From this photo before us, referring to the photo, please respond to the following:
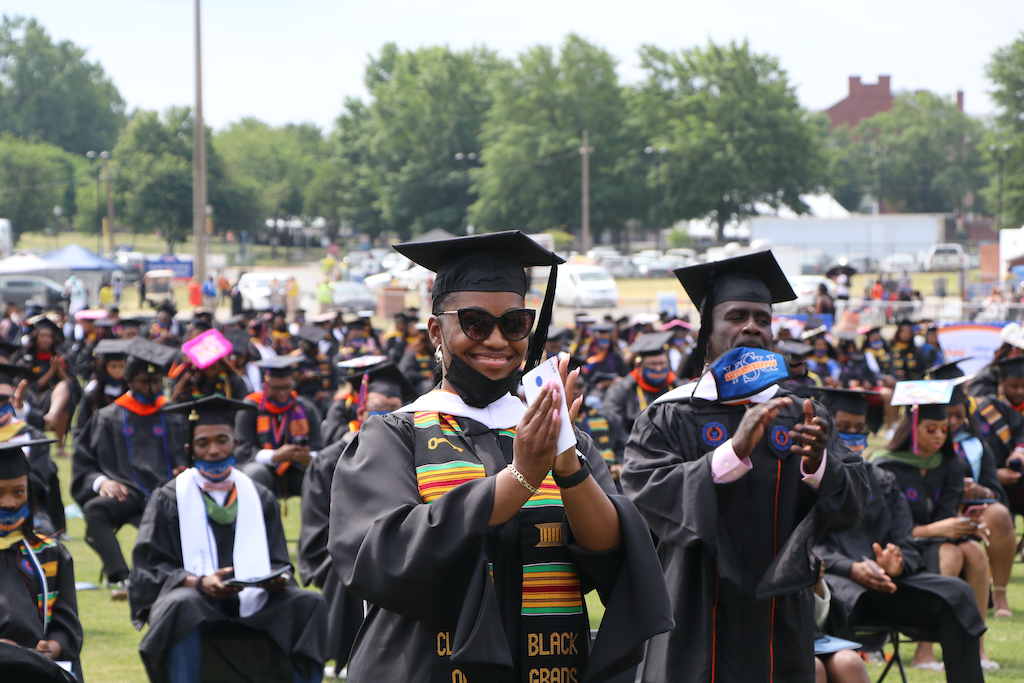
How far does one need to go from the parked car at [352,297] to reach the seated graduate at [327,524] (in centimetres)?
2884

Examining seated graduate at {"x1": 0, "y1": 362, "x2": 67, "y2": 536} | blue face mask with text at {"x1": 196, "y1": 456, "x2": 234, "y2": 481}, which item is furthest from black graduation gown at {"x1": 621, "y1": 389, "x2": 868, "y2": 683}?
seated graduate at {"x1": 0, "y1": 362, "x2": 67, "y2": 536}

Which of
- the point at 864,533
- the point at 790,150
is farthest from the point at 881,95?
the point at 864,533

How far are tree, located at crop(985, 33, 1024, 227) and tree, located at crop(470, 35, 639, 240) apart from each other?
1983cm

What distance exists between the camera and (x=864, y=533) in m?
6.11

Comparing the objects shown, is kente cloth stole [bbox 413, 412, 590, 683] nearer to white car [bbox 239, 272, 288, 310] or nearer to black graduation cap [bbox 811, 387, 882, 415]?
black graduation cap [bbox 811, 387, 882, 415]

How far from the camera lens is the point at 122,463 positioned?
8.62 metres

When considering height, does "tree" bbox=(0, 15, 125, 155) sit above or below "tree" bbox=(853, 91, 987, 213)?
above

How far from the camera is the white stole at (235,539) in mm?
5750

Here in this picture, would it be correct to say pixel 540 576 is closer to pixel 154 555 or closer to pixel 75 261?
pixel 154 555

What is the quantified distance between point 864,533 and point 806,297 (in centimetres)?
2850

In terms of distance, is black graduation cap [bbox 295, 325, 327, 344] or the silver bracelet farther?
black graduation cap [bbox 295, 325, 327, 344]

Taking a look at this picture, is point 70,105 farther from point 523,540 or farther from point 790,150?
point 523,540

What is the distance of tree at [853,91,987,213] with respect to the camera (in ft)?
293

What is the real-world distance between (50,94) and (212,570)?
120 meters
